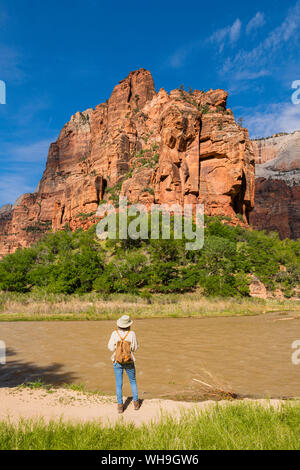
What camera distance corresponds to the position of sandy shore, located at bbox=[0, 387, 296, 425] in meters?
4.50

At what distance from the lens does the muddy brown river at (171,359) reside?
7.03 m

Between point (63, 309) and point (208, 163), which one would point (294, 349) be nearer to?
point (63, 309)

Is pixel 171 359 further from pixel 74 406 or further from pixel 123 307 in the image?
pixel 123 307

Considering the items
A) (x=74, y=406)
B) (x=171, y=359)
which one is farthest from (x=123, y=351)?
(x=171, y=359)

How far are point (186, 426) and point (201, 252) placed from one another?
34.7 metres

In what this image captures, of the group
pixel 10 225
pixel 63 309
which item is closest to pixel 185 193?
pixel 63 309

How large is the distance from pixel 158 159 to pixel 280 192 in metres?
67.4

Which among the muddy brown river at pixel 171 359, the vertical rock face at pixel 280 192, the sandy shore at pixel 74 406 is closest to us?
the sandy shore at pixel 74 406

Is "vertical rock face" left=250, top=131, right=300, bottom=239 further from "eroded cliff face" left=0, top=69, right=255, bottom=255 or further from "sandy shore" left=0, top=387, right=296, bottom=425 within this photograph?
"sandy shore" left=0, top=387, right=296, bottom=425

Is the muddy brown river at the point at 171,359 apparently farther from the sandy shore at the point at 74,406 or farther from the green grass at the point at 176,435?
the green grass at the point at 176,435

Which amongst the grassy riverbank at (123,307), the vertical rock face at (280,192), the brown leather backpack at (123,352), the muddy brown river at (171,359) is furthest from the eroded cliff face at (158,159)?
the brown leather backpack at (123,352)

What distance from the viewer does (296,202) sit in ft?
338

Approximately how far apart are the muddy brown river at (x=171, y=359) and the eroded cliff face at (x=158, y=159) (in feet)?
130

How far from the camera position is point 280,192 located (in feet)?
353
